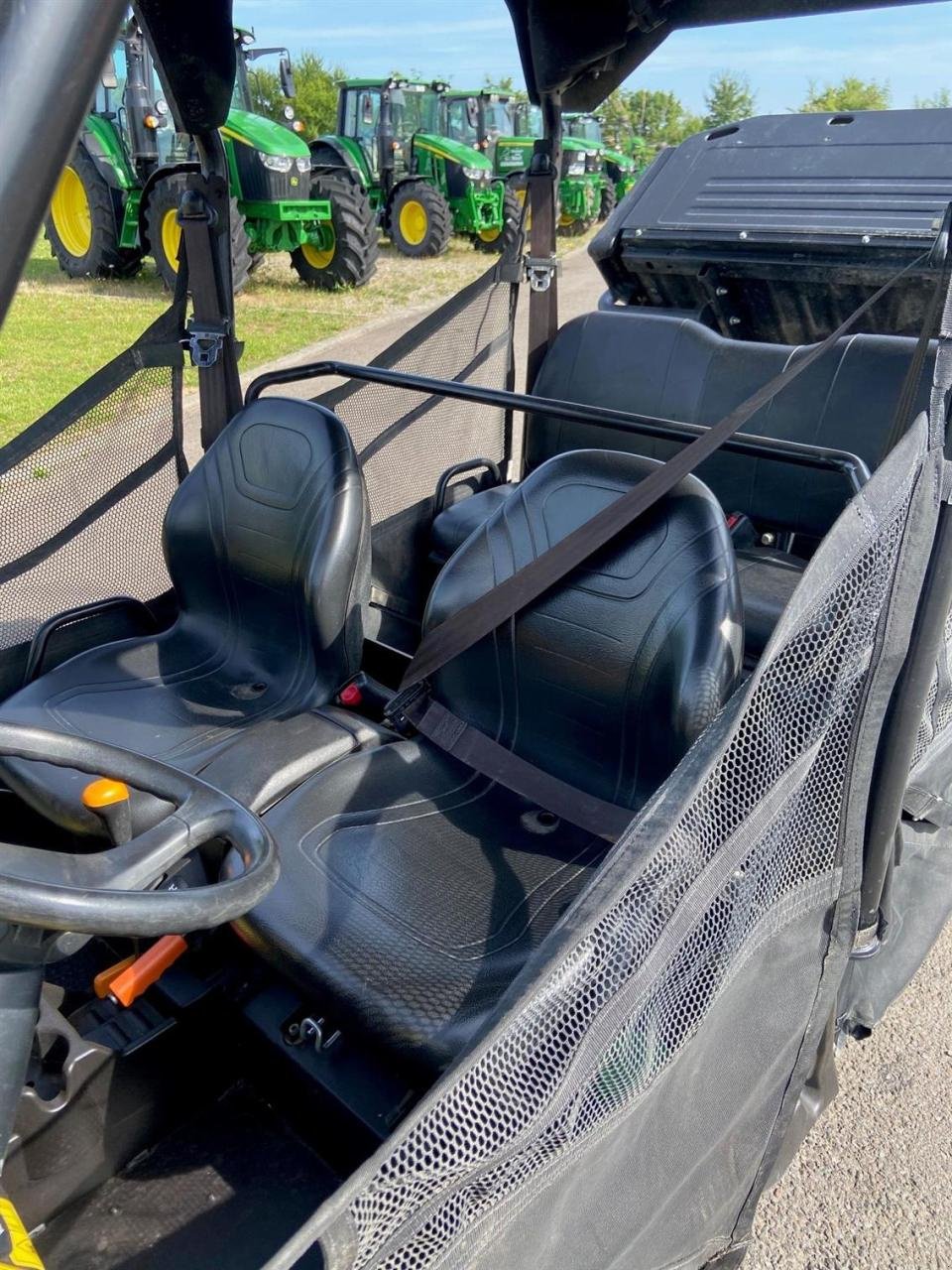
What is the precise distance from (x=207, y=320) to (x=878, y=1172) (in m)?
2.29

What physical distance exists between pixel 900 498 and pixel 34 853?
2.99 feet

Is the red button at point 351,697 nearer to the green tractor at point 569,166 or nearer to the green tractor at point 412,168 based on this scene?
the green tractor at point 412,168

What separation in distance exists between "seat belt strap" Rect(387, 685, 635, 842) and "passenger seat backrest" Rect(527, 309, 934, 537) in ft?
3.45

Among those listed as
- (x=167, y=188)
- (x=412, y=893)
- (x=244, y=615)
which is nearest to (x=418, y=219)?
(x=167, y=188)

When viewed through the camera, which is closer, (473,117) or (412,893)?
(412,893)

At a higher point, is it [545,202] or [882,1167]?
[545,202]

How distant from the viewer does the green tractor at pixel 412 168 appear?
1170 cm

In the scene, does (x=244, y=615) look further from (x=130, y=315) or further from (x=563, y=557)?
(x=130, y=315)

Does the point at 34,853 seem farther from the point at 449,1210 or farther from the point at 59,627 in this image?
the point at 59,627

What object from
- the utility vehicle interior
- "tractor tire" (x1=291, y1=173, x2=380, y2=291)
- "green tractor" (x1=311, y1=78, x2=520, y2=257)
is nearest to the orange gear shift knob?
the utility vehicle interior

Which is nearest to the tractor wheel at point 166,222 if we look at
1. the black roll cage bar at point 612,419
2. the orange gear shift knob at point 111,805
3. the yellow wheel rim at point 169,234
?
the yellow wheel rim at point 169,234

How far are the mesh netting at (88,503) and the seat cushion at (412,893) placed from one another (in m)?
0.95

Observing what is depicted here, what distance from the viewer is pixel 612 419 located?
204 centimetres

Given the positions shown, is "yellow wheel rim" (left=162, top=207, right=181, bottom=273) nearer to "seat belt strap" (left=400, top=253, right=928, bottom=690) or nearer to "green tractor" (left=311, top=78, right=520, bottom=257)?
"green tractor" (left=311, top=78, right=520, bottom=257)
